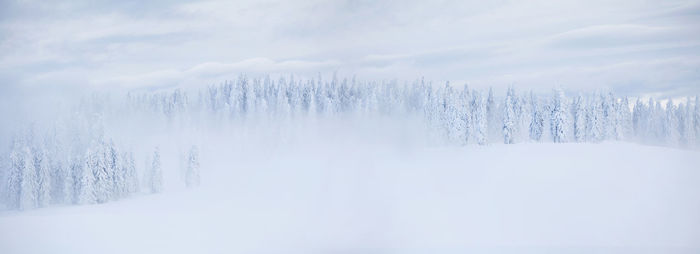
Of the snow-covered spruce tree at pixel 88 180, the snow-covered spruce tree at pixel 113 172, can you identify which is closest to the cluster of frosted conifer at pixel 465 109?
the snow-covered spruce tree at pixel 113 172

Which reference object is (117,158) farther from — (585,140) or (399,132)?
(585,140)

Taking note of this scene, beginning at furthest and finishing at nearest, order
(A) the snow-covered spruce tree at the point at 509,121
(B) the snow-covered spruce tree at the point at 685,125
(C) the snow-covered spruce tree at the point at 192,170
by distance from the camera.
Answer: (A) the snow-covered spruce tree at the point at 509,121
(C) the snow-covered spruce tree at the point at 192,170
(B) the snow-covered spruce tree at the point at 685,125

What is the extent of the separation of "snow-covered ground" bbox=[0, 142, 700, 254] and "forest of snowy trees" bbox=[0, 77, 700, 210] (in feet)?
2.49

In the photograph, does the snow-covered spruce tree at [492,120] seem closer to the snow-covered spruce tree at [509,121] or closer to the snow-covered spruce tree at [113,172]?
the snow-covered spruce tree at [509,121]

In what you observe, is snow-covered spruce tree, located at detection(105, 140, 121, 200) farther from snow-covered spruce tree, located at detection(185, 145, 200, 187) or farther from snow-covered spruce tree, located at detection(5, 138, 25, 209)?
snow-covered spruce tree, located at detection(185, 145, 200, 187)

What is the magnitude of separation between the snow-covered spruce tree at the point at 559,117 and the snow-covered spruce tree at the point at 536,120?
4.96 feet

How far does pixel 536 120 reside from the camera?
26.7 meters

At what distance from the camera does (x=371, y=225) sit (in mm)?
7262

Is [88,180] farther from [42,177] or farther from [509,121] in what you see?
[509,121]

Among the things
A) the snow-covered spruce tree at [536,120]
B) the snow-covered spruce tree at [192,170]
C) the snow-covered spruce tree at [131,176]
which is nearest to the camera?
the snow-covered spruce tree at [131,176]

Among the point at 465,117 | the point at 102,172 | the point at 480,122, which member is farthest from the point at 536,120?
the point at 102,172

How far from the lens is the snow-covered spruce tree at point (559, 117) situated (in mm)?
24484

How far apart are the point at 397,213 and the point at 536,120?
2023 centimetres

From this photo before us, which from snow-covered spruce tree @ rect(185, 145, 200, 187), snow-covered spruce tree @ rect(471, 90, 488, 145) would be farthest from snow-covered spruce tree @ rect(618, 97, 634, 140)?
snow-covered spruce tree @ rect(185, 145, 200, 187)
